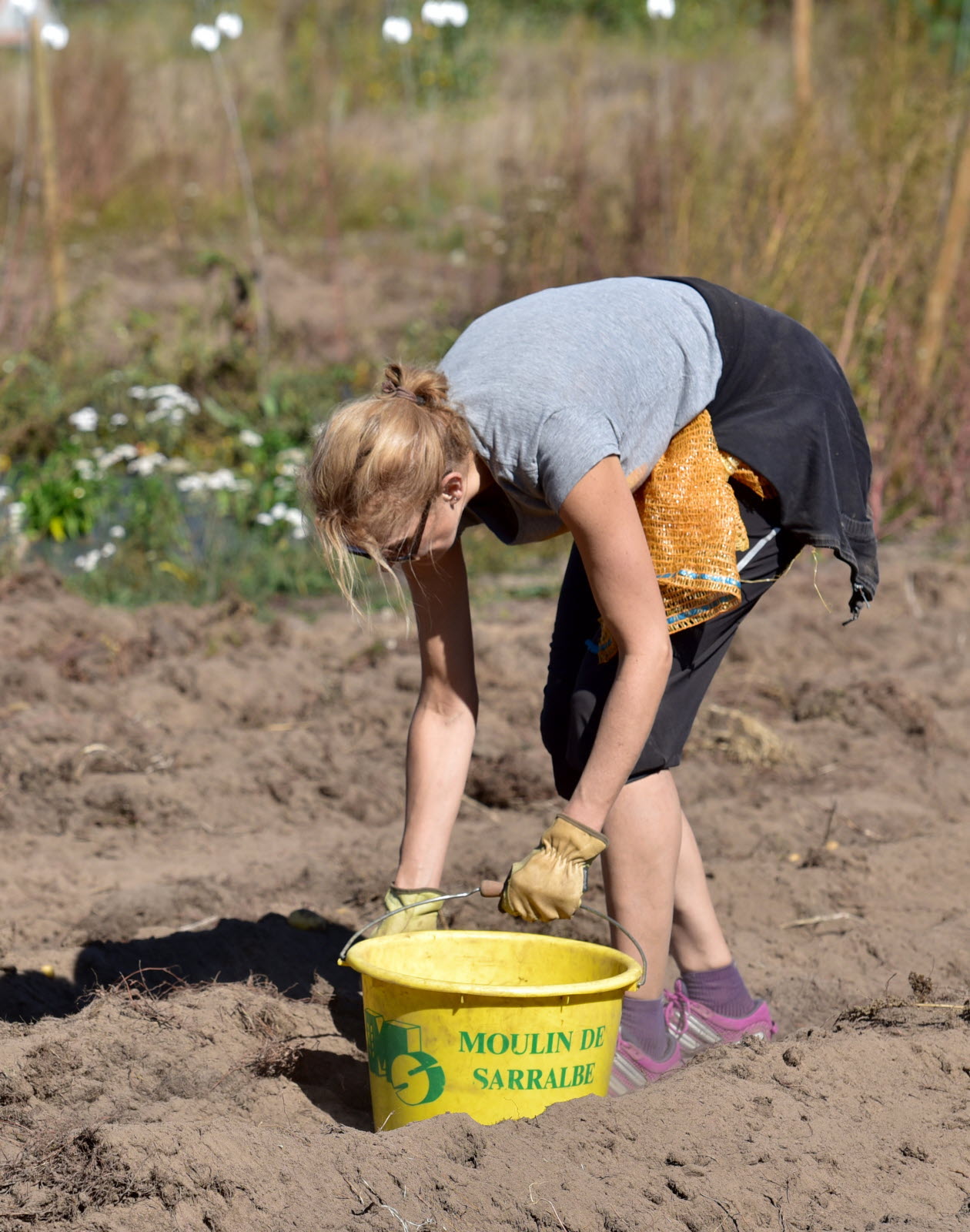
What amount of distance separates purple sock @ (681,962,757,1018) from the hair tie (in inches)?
49.6

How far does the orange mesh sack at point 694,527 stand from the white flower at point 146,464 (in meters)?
3.95

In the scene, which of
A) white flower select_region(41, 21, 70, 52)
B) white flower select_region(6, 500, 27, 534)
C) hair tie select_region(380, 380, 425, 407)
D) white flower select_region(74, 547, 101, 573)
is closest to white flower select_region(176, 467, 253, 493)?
white flower select_region(74, 547, 101, 573)

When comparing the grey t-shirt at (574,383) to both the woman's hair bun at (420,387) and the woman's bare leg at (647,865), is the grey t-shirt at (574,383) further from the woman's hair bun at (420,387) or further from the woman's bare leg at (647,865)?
the woman's bare leg at (647,865)

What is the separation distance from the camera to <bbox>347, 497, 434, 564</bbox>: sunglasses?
2.02 meters

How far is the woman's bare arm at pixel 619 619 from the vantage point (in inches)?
75.4

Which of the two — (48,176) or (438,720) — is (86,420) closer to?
(48,176)

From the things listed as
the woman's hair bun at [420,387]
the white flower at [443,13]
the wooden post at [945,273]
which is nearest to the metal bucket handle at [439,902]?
the woman's hair bun at [420,387]

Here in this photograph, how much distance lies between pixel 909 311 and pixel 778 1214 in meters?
5.35

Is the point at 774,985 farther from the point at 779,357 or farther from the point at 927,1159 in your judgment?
the point at 779,357

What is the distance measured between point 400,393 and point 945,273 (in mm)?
4973

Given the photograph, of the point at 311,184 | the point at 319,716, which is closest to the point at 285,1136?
the point at 319,716

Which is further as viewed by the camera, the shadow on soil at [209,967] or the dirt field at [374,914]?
the shadow on soil at [209,967]

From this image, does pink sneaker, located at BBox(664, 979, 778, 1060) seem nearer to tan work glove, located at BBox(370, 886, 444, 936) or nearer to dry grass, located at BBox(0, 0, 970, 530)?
tan work glove, located at BBox(370, 886, 444, 936)

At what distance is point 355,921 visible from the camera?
304cm
